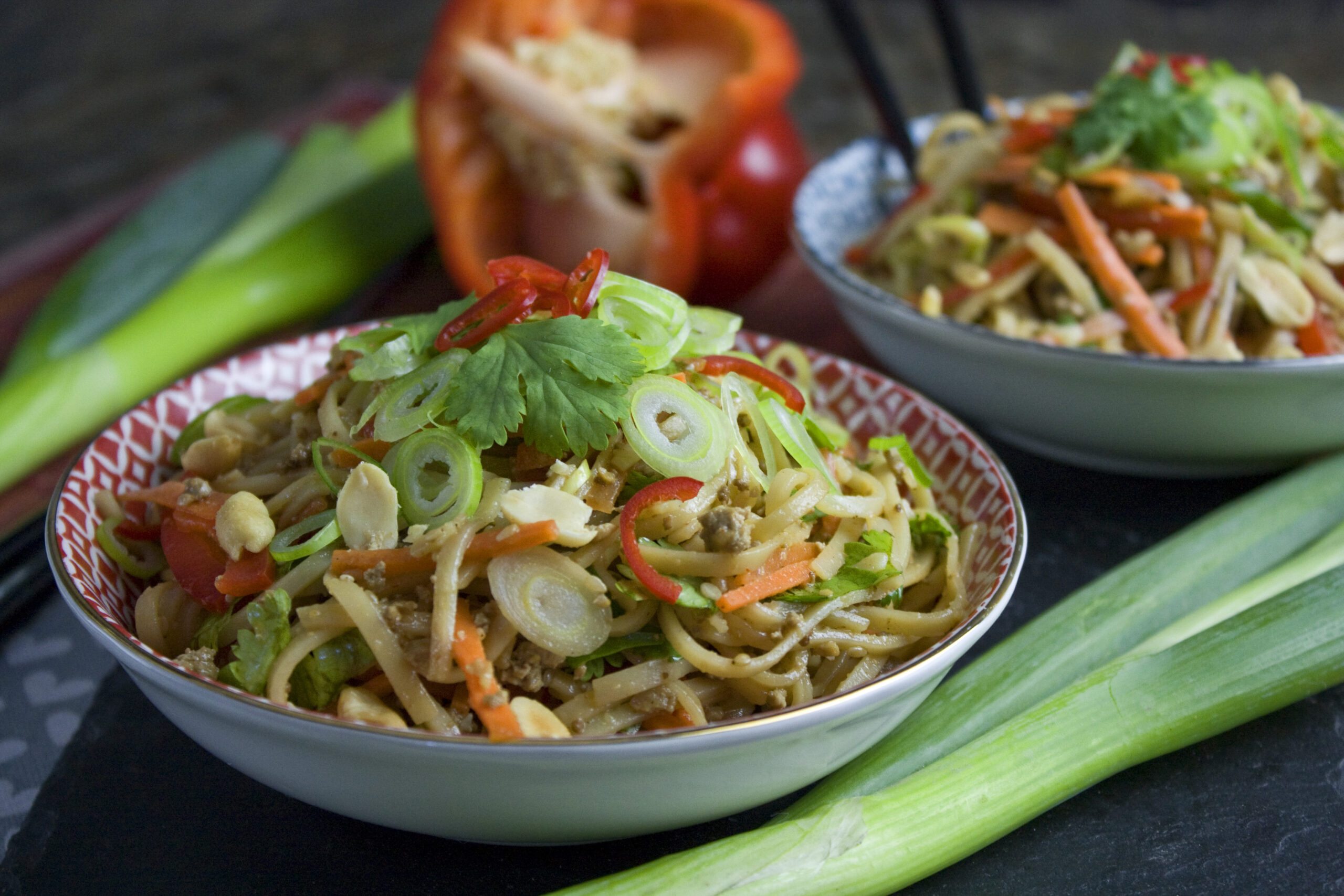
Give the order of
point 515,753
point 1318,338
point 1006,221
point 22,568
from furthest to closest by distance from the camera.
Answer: point 1006,221, point 1318,338, point 22,568, point 515,753

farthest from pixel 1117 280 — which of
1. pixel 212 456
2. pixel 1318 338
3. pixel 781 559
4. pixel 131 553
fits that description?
pixel 131 553

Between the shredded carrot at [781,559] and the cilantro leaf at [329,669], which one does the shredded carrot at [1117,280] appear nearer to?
the shredded carrot at [781,559]

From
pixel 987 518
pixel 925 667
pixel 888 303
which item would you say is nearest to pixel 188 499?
pixel 925 667

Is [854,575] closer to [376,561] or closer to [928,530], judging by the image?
[928,530]

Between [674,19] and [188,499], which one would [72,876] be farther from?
[674,19]

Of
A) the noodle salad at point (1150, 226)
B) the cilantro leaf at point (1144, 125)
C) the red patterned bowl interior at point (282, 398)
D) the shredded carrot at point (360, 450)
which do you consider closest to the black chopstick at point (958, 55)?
the noodle salad at point (1150, 226)
